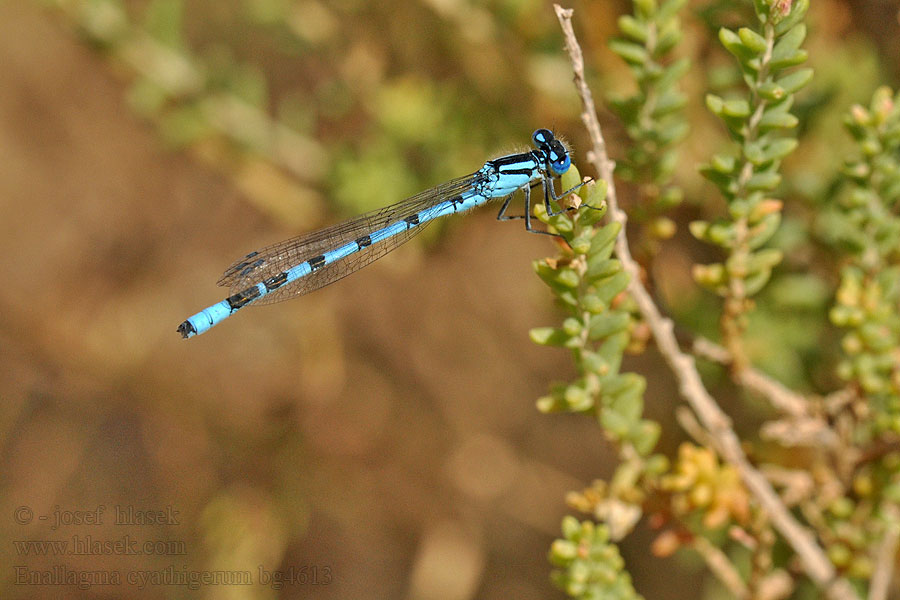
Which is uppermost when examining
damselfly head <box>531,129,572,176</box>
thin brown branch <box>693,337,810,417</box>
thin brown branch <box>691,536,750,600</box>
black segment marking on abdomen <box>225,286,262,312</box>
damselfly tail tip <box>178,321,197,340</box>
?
black segment marking on abdomen <box>225,286,262,312</box>

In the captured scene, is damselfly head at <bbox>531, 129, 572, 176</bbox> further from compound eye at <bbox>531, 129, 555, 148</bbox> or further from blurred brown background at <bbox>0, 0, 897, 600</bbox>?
blurred brown background at <bbox>0, 0, 897, 600</bbox>

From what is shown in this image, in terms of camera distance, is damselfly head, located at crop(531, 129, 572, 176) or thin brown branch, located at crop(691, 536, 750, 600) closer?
thin brown branch, located at crop(691, 536, 750, 600)

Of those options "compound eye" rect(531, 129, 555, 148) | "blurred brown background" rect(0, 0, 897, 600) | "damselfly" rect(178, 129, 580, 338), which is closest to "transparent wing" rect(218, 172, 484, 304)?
"damselfly" rect(178, 129, 580, 338)

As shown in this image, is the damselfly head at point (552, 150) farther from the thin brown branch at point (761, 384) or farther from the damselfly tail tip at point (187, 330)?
the damselfly tail tip at point (187, 330)

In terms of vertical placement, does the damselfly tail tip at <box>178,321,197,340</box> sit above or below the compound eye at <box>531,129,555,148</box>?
below

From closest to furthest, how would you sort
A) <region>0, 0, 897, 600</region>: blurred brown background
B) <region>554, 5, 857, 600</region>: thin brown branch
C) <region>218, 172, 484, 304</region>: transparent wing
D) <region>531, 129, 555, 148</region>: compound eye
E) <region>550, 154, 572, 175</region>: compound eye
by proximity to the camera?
1. <region>554, 5, 857, 600</region>: thin brown branch
2. <region>550, 154, 572, 175</region>: compound eye
3. <region>531, 129, 555, 148</region>: compound eye
4. <region>218, 172, 484, 304</region>: transparent wing
5. <region>0, 0, 897, 600</region>: blurred brown background

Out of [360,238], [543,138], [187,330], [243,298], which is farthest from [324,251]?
[543,138]

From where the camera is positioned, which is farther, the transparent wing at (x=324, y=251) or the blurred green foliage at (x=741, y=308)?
the transparent wing at (x=324, y=251)

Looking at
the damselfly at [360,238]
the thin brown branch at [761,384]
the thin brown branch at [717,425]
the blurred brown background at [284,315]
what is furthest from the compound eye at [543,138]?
the thin brown branch at [761,384]
